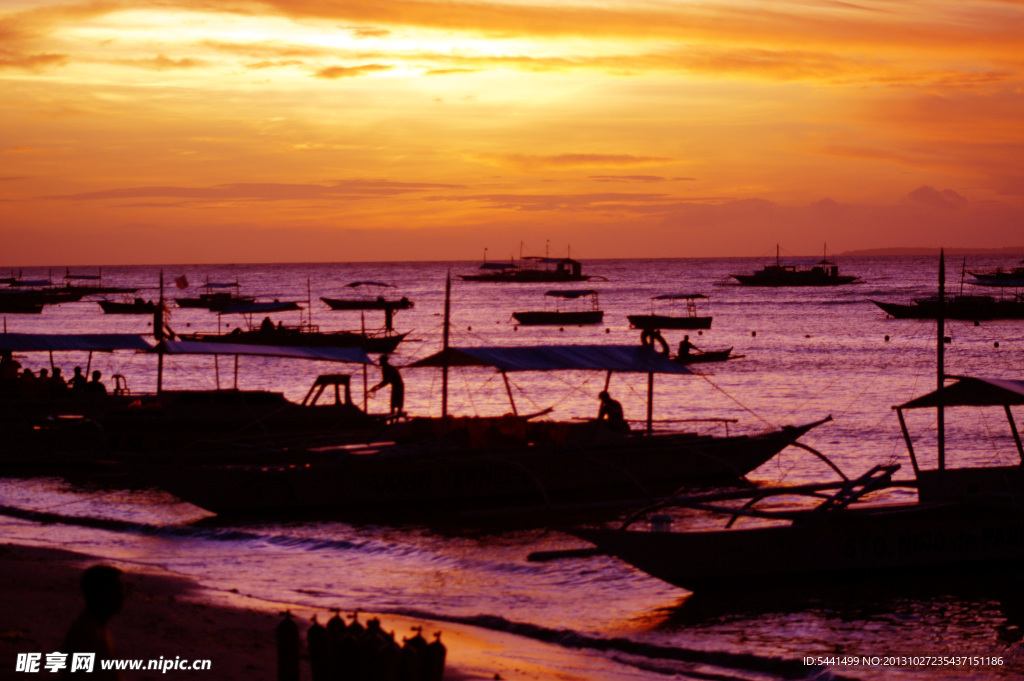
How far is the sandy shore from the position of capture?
403 inches

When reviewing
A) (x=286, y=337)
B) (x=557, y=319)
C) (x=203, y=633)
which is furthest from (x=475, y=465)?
(x=557, y=319)

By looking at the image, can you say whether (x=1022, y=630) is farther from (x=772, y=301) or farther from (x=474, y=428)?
(x=772, y=301)

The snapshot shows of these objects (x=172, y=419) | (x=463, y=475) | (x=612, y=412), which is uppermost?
(x=612, y=412)

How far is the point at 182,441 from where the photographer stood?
2494cm

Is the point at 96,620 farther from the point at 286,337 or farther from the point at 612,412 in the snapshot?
the point at 286,337

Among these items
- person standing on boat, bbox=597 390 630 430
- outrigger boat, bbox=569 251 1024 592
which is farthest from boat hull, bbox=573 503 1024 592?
person standing on boat, bbox=597 390 630 430

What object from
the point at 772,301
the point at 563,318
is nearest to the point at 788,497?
the point at 563,318

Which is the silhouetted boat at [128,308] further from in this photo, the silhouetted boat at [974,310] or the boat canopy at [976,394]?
the boat canopy at [976,394]

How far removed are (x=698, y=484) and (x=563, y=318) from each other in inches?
3104

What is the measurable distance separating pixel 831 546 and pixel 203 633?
802cm

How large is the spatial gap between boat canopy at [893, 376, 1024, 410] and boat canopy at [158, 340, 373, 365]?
11102 millimetres

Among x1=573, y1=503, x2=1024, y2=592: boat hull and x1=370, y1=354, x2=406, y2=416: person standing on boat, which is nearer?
x1=573, y1=503, x2=1024, y2=592: boat hull

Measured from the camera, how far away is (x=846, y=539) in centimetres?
1491

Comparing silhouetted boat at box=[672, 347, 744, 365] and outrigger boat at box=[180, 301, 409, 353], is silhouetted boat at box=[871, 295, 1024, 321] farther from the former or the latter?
outrigger boat at box=[180, 301, 409, 353]
